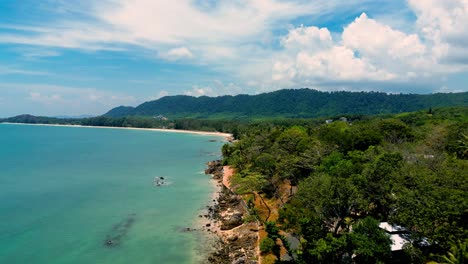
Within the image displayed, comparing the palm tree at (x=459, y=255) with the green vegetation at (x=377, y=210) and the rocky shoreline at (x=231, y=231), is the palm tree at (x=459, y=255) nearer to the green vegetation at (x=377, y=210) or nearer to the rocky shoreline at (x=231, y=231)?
the green vegetation at (x=377, y=210)

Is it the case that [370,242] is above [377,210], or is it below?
above

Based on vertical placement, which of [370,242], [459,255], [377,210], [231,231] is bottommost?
[231,231]

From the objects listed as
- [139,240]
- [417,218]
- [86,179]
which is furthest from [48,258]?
[86,179]

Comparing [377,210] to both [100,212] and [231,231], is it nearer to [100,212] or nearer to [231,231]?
[231,231]

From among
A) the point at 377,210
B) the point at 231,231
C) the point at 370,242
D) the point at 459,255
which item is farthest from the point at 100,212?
the point at 459,255

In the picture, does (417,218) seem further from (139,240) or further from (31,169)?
(31,169)

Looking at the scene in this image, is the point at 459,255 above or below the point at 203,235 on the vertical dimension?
above

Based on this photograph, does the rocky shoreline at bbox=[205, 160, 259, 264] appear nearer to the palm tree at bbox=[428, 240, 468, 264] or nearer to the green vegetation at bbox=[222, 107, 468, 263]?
the green vegetation at bbox=[222, 107, 468, 263]
